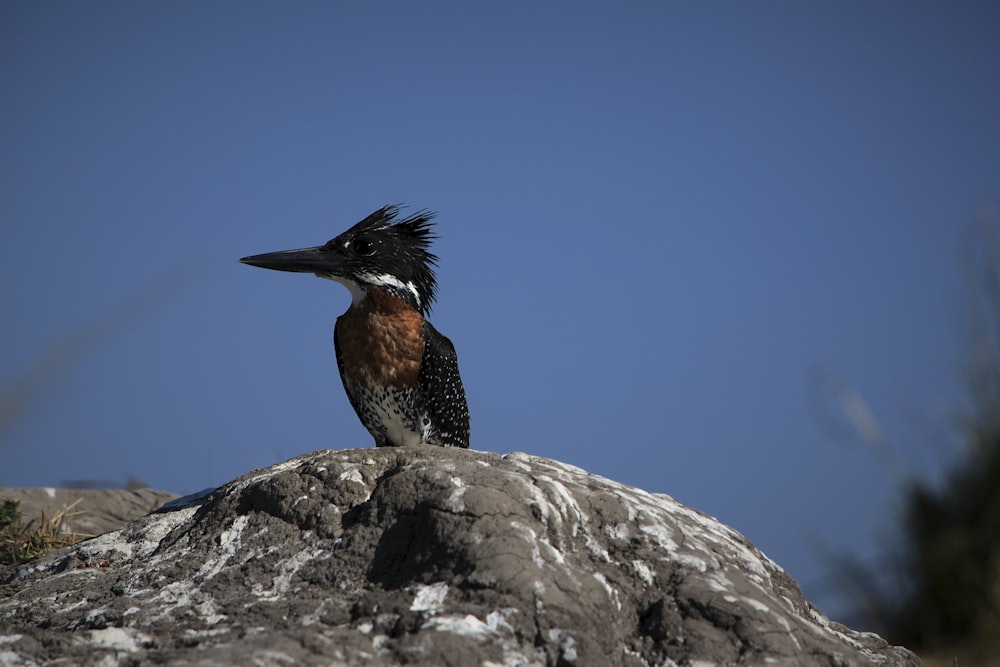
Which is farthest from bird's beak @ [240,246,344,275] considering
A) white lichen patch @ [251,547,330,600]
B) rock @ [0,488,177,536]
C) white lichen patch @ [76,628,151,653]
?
white lichen patch @ [76,628,151,653]

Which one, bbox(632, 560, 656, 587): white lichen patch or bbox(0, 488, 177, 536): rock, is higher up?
bbox(632, 560, 656, 587): white lichen patch

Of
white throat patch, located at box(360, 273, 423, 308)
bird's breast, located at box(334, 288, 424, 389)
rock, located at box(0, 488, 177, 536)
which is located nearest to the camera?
bird's breast, located at box(334, 288, 424, 389)

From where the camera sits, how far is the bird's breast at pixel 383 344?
627 centimetres

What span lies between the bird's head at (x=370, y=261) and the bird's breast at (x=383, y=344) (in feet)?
0.49

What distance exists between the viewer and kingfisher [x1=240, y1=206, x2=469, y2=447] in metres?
6.30

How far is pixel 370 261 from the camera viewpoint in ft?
21.4

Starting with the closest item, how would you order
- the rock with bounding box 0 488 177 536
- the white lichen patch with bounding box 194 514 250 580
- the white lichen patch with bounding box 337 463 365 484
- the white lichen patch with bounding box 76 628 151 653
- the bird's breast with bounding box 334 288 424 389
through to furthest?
the white lichen patch with bounding box 76 628 151 653 < the white lichen patch with bounding box 194 514 250 580 < the white lichen patch with bounding box 337 463 365 484 < the bird's breast with bounding box 334 288 424 389 < the rock with bounding box 0 488 177 536

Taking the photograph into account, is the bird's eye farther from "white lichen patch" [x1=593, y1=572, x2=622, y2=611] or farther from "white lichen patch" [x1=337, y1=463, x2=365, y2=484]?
"white lichen patch" [x1=593, y1=572, x2=622, y2=611]

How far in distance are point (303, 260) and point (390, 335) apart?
3.10ft

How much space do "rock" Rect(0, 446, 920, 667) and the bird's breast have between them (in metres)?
1.50

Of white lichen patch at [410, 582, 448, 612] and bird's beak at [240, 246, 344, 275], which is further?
bird's beak at [240, 246, 344, 275]

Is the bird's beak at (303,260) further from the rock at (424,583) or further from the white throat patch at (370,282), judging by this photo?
the rock at (424,583)

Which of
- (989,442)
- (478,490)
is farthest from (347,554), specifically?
(989,442)

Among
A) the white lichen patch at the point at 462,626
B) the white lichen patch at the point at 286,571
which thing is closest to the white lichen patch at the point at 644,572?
the white lichen patch at the point at 462,626
